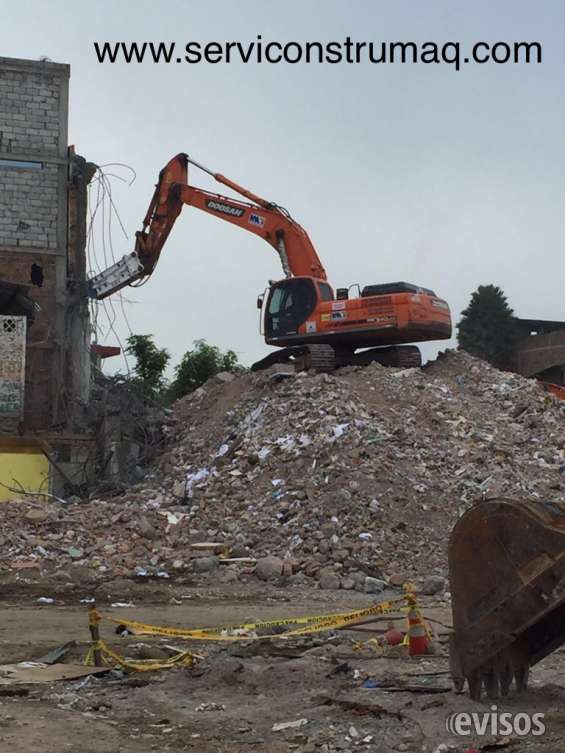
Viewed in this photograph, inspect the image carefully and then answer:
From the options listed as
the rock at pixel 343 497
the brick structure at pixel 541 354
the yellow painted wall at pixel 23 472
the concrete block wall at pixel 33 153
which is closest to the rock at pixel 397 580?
the rock at pixel 343 497

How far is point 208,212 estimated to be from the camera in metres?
22.8

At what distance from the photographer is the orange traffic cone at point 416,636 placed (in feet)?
26.0

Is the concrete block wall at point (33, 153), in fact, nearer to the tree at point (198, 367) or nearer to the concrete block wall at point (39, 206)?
the concrete block wall at point (39, 206)

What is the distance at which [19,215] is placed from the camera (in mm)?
23188

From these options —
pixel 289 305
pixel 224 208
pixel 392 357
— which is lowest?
pixel 392 357

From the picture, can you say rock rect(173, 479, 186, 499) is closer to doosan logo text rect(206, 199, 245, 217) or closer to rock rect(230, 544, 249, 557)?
rock rect(230, 544, 249, 557)

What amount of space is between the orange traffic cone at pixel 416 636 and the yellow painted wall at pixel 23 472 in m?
11.7

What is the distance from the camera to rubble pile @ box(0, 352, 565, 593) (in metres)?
14.8

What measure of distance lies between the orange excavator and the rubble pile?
2.64ft

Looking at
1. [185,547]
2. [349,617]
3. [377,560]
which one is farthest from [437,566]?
[349,617]

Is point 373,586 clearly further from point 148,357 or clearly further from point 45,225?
point 148,357

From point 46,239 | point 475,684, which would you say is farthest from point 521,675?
point 46,239

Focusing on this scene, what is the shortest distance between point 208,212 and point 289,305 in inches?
111

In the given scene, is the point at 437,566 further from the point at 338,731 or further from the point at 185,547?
the point at 338,731
